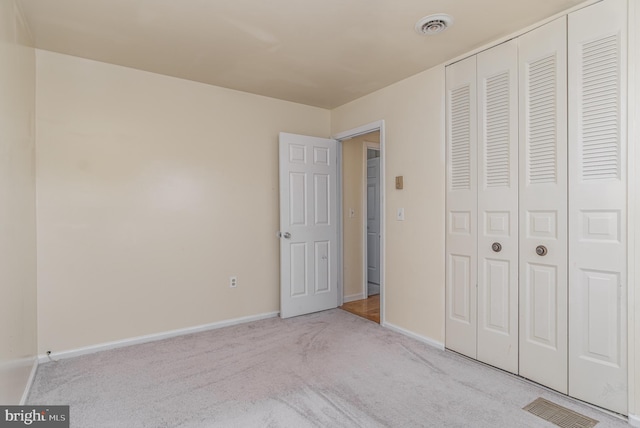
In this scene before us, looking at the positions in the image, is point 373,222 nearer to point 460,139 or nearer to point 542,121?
point 460,139

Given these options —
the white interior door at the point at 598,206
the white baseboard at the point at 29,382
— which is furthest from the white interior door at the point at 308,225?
the white interior door at the point at 598,206

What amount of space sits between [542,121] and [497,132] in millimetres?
304

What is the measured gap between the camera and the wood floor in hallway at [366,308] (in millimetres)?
3799

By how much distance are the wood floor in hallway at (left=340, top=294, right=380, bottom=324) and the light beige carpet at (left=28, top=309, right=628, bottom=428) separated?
0.66 metres

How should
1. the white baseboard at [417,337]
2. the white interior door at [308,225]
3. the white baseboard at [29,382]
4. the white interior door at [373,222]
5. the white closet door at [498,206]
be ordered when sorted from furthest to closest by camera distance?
the white interior door at [373,222], the white interior door at [308,225], the white baseboard at [417,337], the white closet door at [498,206], the white baseboard at [29,382]

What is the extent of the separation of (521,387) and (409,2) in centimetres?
258

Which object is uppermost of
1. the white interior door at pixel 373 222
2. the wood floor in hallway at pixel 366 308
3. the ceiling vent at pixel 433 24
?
the ceiling vent at pixel 433 24

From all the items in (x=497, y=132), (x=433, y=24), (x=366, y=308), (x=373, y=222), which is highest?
(x=433, y=24)

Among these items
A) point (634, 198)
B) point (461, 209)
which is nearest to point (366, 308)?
point (461, 209)

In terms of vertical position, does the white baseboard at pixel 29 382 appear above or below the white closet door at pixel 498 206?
below

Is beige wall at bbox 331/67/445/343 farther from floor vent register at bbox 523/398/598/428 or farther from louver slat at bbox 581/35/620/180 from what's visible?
louver slat at bbox 581/35/620/180

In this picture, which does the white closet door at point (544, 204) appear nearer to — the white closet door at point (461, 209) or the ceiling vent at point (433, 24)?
the white closet door at point (461, 209)

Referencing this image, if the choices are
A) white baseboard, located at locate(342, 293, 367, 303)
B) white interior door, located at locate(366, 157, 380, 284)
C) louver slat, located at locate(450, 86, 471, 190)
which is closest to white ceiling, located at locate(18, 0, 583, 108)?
louver slat, located at locate(450, 86, 471, 190)

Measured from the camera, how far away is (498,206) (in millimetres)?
2514
